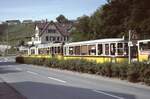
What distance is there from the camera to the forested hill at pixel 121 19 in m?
49.6

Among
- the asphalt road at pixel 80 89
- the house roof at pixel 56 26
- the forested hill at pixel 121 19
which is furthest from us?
the house roof at pixel 56 26

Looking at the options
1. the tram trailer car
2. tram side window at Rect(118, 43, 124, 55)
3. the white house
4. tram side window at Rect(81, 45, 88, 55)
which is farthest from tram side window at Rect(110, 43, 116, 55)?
the white house

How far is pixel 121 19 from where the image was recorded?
194 ft

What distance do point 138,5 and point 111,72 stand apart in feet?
76.7

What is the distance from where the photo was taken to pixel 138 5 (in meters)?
50.4

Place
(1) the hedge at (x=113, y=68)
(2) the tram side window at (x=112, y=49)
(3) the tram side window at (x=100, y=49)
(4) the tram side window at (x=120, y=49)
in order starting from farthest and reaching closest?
1. (3) the tram side window at (x=100, y=49)
2. (2) the tram side window at (x=112, y=49)
3. (4) the tram side window at (x=120, y=49)
4. (1) the hedge at (x=113, y=68)

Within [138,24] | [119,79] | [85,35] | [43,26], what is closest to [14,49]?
[43,26]

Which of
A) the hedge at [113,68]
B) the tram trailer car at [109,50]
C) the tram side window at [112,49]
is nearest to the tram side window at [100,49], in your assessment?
the tram trailer car at [109,50]

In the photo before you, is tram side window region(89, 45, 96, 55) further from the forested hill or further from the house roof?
the house roof

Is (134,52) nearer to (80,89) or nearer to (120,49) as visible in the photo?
(120,49)

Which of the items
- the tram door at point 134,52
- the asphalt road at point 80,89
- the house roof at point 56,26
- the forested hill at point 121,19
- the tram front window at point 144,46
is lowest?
the asphalt road at point 80,89

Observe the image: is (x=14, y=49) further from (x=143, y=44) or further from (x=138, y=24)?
(x=143, y=44)

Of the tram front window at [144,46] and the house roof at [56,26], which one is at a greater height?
the house roof at [56,26]

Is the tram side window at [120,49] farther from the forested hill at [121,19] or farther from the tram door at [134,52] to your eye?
the forested hill at [121,19]
